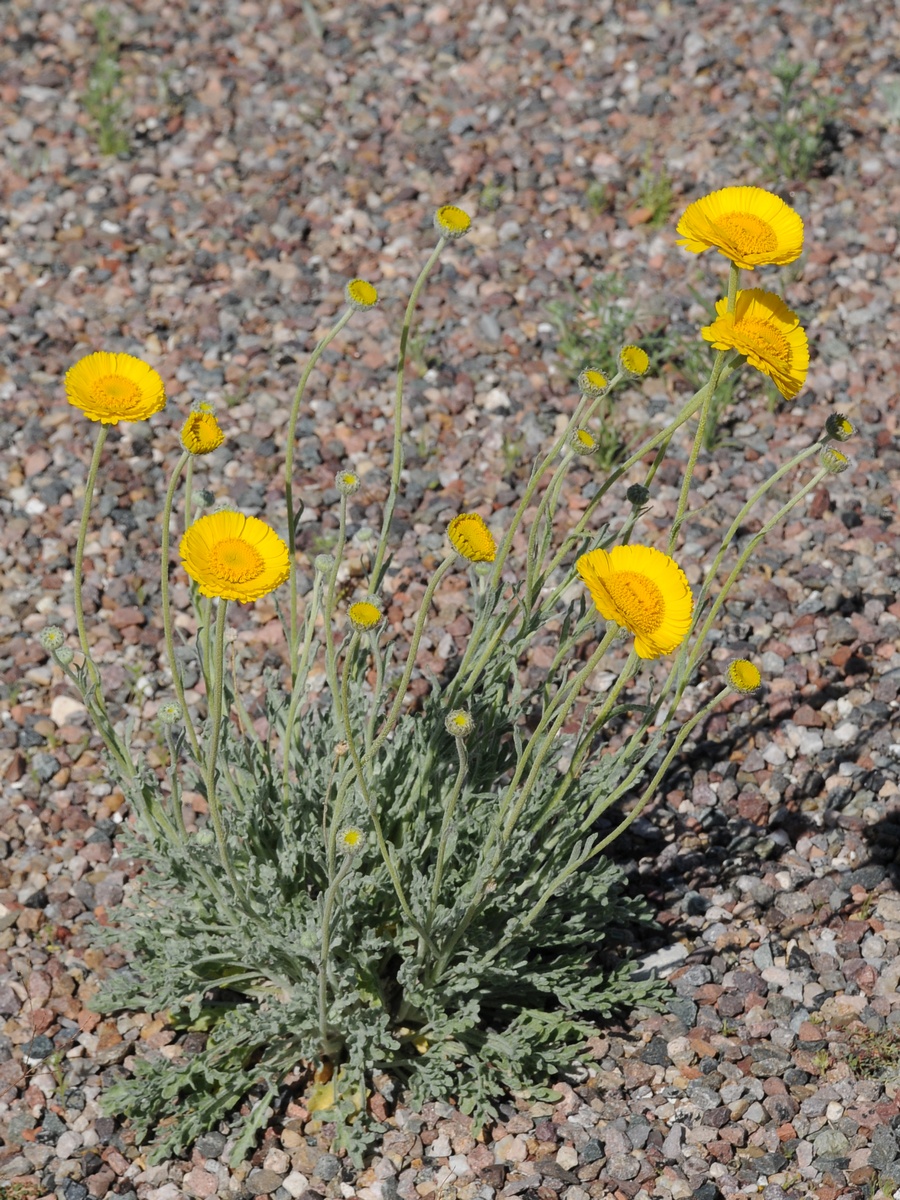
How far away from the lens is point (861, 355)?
4.47 metres

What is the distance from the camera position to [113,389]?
2336 mm

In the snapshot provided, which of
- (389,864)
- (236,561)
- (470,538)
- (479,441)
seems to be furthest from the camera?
(479,441)

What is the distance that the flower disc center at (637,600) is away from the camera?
211 centimetres

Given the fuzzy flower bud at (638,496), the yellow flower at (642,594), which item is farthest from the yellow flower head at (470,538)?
the fuzzy flower bud at (638,496)

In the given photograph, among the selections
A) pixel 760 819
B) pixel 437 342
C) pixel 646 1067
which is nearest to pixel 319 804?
pixel 646 1067

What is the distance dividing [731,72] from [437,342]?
1.93m

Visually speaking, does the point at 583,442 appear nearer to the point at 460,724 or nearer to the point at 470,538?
the point at 470,538

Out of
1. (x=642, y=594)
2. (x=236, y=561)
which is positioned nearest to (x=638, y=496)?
(x=642, y=594)

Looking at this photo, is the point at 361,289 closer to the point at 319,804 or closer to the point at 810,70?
the point at 319,804

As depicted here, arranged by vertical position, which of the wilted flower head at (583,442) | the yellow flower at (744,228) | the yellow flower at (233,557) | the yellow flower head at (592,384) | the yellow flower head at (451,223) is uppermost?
the yellow flower at (744,228)

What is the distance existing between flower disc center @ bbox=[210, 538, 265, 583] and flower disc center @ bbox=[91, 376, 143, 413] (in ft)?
1.15

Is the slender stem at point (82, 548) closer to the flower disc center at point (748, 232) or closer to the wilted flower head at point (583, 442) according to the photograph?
the wilted flower head at point (583, 442)

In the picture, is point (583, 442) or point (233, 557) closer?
point (233, 557)

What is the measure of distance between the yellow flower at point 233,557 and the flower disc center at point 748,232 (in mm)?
912
